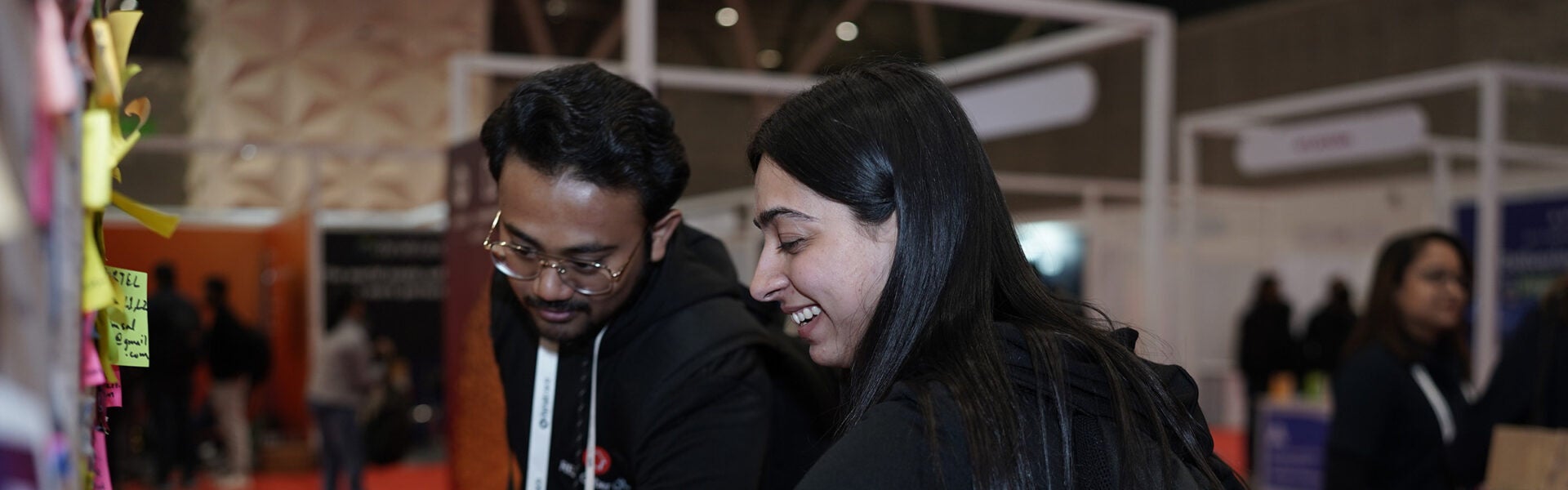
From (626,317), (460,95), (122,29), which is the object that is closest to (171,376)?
(460,95)

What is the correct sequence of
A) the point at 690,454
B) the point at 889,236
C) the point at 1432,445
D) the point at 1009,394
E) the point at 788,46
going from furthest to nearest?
the point at 788,46
the point at 1432,445
the point at 690,454
the point at 889,236
the point at 1009,394

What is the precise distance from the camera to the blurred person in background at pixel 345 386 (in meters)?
6.29

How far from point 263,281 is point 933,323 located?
9155mm

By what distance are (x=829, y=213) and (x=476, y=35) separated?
6.09 metres

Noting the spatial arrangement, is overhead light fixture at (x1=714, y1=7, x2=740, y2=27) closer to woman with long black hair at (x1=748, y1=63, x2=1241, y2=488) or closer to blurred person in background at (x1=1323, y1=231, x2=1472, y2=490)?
blurred person in background at (x1=1323, y1=231, x2=1472, y2=490)

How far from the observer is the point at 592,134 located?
65.6 inches

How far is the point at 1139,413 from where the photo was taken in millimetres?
1081

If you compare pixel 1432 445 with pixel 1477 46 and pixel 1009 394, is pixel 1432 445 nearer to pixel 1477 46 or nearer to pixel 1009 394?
pixel 1009 394

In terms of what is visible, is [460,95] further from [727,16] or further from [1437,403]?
[1437,403]

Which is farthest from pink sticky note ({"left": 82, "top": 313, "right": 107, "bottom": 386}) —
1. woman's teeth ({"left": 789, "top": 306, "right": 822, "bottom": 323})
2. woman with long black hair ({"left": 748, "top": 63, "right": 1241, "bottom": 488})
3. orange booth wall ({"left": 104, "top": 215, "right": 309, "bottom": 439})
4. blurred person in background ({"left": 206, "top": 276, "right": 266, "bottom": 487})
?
orange booth wall ({"left": 104, "top": 215, "right": 309, "bottom": 439})

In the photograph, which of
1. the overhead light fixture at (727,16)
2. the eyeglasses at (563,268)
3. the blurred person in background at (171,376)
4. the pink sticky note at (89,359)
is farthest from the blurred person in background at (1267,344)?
the pink sticky note at (89,359)

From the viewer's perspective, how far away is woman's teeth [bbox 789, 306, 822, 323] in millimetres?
1217

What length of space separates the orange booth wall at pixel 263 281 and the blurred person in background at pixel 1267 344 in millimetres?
6195

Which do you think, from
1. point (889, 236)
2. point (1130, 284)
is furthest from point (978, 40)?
point (889, 236)
